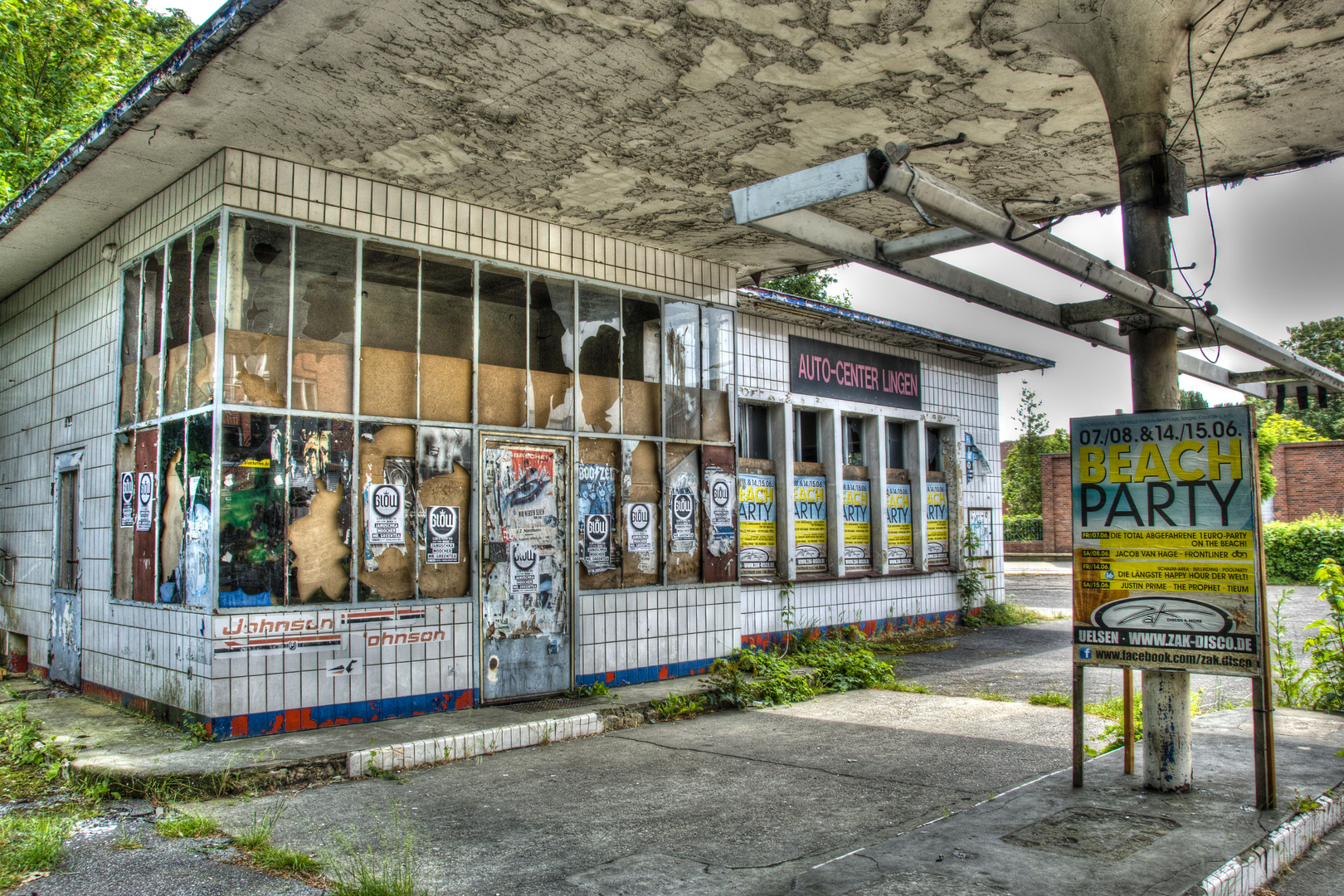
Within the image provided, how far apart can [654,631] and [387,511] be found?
3.11 meters

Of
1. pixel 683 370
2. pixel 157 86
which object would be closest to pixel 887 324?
pixel 683 370

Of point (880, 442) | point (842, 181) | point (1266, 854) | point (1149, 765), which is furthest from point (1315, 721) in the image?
point (880, 442)

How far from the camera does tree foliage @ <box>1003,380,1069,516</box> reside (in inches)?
1738

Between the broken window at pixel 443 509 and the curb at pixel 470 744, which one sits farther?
the broken window at pixel 443 509

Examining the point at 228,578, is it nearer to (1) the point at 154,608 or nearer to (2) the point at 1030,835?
(1) the point at 154,608

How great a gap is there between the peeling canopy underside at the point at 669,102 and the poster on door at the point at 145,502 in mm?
2492

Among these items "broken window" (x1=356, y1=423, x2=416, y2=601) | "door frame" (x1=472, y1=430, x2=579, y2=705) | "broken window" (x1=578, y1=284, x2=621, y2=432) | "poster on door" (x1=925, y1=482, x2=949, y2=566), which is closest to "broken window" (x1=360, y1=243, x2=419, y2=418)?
"broken window" (x1=356, y1=423, x2=416, y2=601)

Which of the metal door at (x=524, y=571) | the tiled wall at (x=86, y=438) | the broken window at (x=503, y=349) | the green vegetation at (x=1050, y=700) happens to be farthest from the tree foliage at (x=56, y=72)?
the green vegetation at (x=1050, y=700)

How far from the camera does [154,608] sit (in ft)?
23.6

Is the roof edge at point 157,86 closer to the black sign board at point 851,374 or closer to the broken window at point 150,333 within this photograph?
the broken window at point 150,333

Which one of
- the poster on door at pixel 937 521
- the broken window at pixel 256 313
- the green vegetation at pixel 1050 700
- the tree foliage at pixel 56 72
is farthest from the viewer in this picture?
the poster on door at pixel 937 521

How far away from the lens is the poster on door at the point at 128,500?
25.3ft

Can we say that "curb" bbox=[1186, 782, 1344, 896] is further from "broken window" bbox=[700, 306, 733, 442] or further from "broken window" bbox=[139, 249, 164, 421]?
"broken window" bbox=[139, 249, 164, 421]

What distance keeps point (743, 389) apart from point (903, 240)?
6.22 metres
